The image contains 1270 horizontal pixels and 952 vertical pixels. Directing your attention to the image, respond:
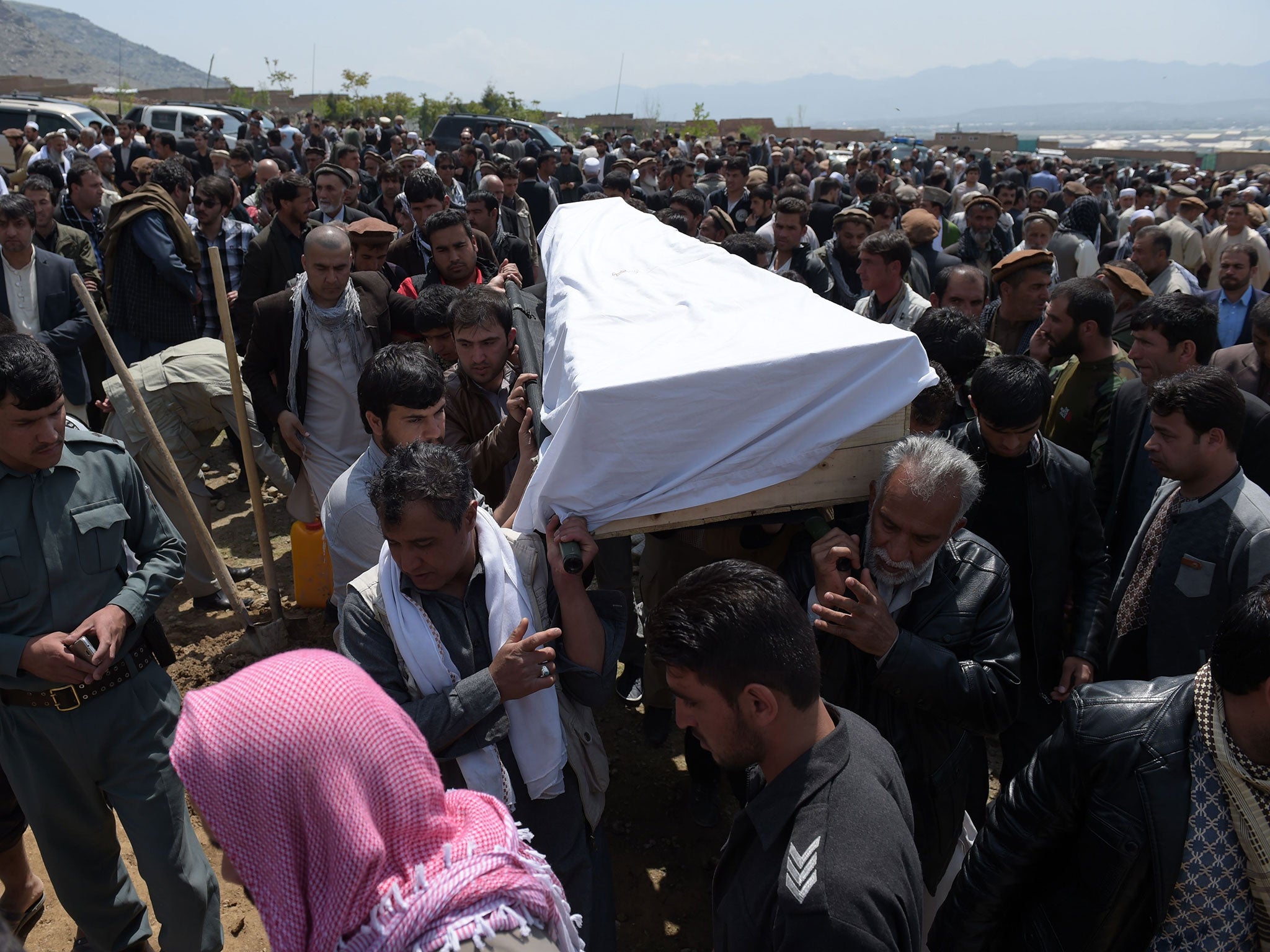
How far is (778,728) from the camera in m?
1.65

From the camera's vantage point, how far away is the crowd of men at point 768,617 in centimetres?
162

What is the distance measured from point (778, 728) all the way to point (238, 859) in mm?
955

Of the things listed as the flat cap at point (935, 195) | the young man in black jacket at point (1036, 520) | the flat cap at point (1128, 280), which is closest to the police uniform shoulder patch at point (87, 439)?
the young man in black jacket at point (1036, 520)

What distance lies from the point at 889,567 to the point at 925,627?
20 centimetres

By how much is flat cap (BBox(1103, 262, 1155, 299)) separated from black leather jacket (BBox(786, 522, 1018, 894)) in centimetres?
323

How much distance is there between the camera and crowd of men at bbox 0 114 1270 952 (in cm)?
162

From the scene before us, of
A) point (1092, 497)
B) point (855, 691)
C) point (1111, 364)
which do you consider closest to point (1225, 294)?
point (1111, 364)

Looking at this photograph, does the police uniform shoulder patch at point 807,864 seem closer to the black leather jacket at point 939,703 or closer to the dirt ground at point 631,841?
the black leather jacket at point 939,703

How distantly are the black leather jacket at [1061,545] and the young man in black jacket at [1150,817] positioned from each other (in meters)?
1.15

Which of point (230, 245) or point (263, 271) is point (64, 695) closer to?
point (263, 271)

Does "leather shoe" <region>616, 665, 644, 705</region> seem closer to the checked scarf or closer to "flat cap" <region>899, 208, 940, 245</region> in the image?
the checked scarf

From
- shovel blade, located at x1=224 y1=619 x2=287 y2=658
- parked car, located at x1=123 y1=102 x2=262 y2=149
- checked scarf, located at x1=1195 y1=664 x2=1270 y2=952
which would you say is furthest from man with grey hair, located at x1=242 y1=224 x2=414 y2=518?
parked car, located at x1=123 y1=102 x2=262 y2=149

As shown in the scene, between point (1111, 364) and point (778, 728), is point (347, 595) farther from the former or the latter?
point (1111, 364)

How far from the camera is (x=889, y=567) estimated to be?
2252 mm
